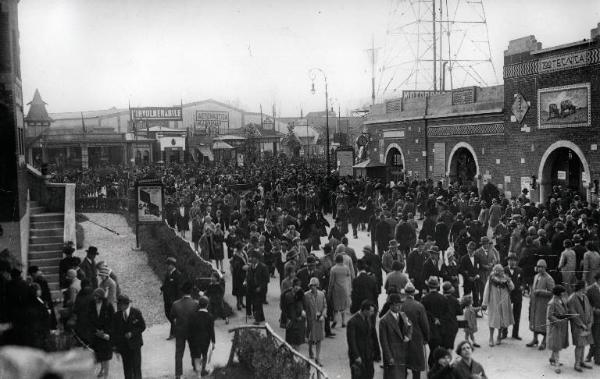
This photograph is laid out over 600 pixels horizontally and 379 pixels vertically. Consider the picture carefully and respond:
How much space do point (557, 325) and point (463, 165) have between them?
22.5 meters

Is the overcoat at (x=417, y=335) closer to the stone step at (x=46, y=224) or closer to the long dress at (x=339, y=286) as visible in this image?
the long dress at (x=339, y=286)

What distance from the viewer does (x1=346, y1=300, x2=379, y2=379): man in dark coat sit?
27.0ft

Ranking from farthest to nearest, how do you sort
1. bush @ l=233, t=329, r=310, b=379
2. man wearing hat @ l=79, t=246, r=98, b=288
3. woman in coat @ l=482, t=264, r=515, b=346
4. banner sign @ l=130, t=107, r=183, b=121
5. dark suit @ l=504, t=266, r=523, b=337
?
1. banner sign @ l=130, t=107, r=183, b=121
2. man wearing hat @ l=79, t=246, r=98, b=288
3. dark suit @ l=504, t=266, r=523, b=337
4. woman in coat @ l=482, t=264, r=515, b=346
5. bush @ l=233, t=329, r=310, b=379

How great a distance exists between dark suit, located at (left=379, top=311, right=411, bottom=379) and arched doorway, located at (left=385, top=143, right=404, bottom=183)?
2786 cm

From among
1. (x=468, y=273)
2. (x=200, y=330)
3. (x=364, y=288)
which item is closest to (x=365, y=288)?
(x=364, y=288)

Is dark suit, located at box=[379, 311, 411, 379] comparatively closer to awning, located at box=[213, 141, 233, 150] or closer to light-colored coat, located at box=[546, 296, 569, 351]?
light-colored coat, located at box=[546, 296, 569, 351]

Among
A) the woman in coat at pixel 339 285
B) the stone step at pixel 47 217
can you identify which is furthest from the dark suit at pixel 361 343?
the stone step at pixel 47 217

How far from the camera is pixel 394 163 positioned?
38.8m

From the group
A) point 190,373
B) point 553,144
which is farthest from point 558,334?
point 553,144

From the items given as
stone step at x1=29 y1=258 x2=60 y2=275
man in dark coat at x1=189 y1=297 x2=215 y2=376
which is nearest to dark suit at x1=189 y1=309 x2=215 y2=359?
man in dark coat at x1=189 y1=297 x2=215 y2=376

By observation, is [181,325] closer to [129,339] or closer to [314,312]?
[129,339]

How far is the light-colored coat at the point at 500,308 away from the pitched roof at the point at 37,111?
124ft

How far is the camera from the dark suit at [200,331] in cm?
927

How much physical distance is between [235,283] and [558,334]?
22.5ft
